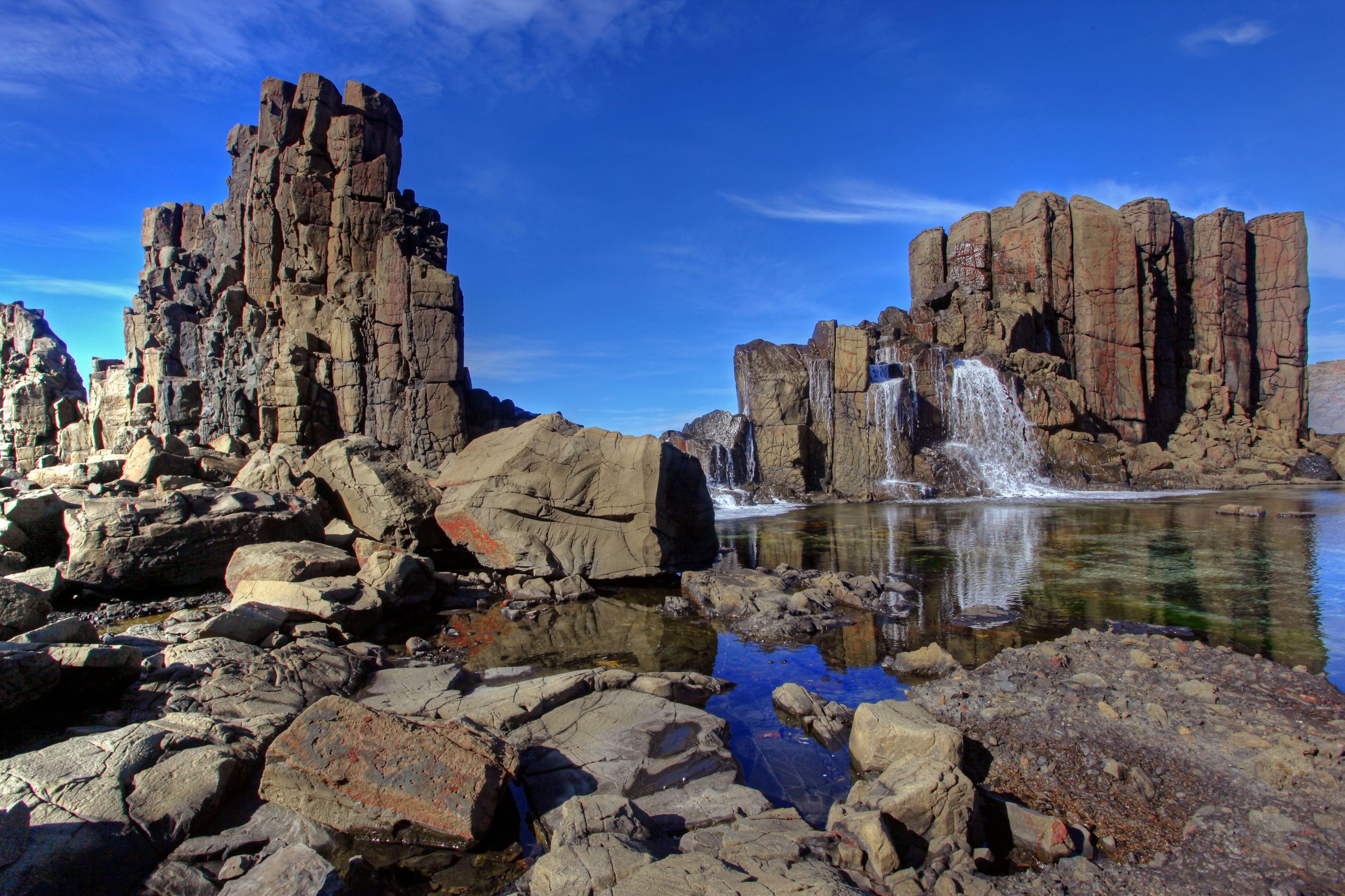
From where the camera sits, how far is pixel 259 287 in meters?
20.3

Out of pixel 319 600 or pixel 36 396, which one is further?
pixel 36 396

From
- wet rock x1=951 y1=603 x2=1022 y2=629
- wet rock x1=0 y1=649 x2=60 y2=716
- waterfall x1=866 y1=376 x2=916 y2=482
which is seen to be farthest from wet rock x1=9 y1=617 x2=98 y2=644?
waterfall x1=866 y1=376 x2=916 y2=482

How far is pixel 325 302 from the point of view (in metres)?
19.0

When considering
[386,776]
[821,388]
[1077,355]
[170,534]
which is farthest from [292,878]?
[1077,355]

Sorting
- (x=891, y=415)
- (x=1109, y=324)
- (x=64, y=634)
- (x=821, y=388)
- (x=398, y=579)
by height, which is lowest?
(x=398, y=579)

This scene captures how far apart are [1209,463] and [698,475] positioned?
101 feet

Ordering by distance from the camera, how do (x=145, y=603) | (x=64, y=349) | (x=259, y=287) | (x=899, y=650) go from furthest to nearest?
(x=64, y=349)
(x=259, y=287)
(x=145, y=603)
(x=899, y=650)

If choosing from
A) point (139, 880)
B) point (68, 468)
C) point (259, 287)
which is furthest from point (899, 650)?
point (259, 287)

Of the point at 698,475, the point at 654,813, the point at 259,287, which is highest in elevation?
the point at 259,287

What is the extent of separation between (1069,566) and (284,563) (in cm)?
1154

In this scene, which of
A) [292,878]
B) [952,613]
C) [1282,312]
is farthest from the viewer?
[1282,312]

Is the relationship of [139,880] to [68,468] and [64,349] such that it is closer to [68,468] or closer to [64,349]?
[68,468]

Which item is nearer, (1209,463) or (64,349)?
(1209,463)

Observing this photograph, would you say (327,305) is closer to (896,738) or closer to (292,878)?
(292,878)
